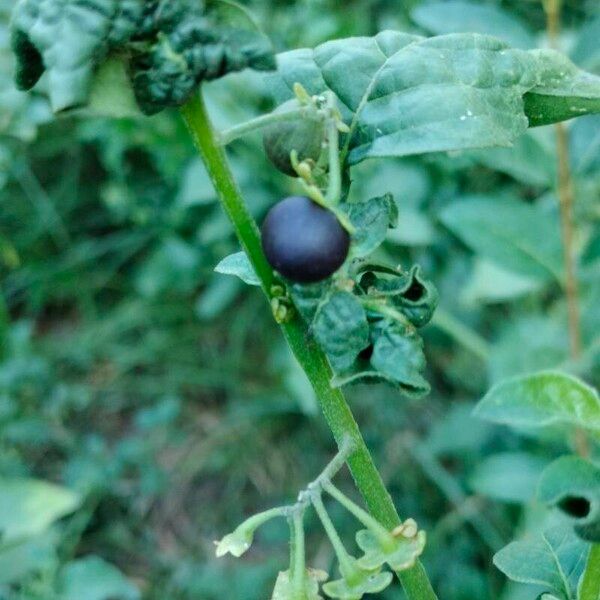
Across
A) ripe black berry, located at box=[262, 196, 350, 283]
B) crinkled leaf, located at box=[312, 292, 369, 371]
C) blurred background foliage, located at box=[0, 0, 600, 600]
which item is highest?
→ ripe black berry, located at box=[262, 196, 350, 283]

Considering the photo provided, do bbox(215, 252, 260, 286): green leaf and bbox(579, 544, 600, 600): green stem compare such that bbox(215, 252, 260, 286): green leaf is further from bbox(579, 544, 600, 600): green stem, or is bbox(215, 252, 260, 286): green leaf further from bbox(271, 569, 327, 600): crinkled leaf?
bbox(579, 544, 600, 600): green stem

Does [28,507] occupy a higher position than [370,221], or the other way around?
[370,221]

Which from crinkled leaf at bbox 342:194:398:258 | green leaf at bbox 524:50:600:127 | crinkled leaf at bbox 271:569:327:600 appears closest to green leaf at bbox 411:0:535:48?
green leaf at bbox 524:50:600:127

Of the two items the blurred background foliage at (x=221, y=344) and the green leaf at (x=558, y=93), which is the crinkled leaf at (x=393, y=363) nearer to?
the green leaf at (x=558, y=93)

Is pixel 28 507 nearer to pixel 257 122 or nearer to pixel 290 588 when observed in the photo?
pixel 290 588

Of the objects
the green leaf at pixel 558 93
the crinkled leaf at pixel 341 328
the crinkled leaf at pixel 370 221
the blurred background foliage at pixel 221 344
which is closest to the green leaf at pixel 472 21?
the blurred background foliage at pixel 221 344

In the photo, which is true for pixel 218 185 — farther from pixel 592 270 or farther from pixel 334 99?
pixel 592 270

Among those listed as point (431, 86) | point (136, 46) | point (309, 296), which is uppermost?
point (136, 46)

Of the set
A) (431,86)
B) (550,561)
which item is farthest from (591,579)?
(431,86)
